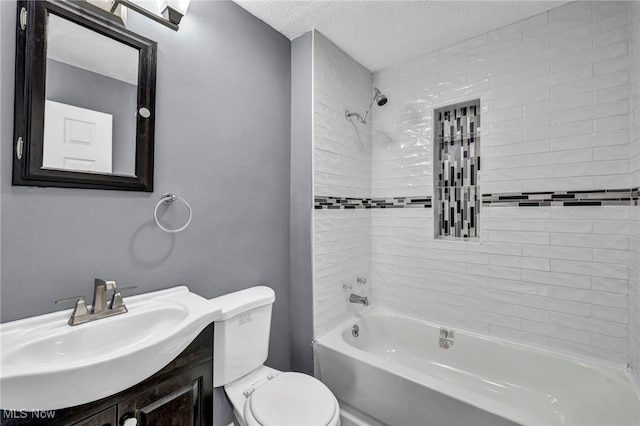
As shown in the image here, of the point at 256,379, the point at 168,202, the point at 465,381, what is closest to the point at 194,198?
the point at 168,202

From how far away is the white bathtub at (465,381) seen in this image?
137 cm

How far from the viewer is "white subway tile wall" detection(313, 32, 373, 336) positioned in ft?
6.39

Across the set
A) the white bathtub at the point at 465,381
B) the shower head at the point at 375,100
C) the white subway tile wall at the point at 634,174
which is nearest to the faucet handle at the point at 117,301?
the white bathtub at the point at 465,381

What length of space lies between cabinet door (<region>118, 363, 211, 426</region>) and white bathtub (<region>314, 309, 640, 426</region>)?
0.81 meters

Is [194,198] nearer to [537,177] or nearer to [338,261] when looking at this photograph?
[338,261]

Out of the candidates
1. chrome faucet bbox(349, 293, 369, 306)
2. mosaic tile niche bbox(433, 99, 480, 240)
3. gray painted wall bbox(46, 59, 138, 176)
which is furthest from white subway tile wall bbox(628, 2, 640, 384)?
gray painted wall bbox(46, 59, 138, 176)

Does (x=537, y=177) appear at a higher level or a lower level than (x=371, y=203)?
higher

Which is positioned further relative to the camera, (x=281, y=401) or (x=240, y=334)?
(x=240, y=334)

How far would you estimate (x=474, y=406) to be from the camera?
1299 mm

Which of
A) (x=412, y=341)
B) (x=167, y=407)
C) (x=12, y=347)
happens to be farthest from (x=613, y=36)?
(x=12, y=347)

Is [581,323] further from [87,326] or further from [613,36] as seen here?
[87,326]

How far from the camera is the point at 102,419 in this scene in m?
0.94

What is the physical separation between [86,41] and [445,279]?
2383 millimetres

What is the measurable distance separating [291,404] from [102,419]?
713mm
